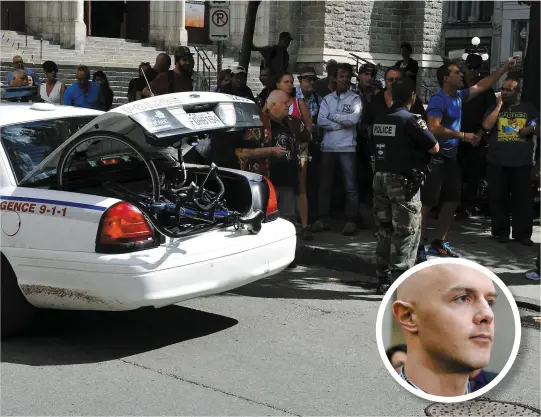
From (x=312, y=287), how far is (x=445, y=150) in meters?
1.99

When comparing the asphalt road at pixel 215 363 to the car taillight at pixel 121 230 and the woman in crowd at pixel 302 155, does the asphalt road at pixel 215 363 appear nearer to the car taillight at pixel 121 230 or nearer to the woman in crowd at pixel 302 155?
the car taillight at pixel 121 230

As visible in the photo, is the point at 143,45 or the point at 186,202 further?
the point at 143,45

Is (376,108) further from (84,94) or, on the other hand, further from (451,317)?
(451,317)

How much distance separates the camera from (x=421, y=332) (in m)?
1.00

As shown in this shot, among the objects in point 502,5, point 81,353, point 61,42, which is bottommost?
point 81,353

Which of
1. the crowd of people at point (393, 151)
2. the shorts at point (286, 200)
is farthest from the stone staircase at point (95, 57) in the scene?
the shorts at point (286, 200)

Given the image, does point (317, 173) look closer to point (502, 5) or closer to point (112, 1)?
point (112, 1)

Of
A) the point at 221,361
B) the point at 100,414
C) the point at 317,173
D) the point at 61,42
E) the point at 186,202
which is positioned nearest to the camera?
the point at 100,414

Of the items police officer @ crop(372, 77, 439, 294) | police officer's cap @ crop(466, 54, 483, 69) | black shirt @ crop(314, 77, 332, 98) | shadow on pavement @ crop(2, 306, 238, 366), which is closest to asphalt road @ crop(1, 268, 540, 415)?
shadow on pavement @ crop(2, 306, 238, 366)

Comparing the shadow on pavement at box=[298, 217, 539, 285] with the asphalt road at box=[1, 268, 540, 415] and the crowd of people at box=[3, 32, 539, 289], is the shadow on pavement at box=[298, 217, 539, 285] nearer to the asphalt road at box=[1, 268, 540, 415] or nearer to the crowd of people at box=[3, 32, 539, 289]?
the crowd of people at box=[3, 32, 539, 289]

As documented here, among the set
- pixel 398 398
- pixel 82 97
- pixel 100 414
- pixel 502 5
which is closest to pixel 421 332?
pixel 100 414

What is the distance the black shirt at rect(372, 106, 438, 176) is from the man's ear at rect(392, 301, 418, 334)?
20.6ft

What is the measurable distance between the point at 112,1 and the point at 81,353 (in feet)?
81.3

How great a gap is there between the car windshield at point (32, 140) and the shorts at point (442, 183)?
3.67 meters
